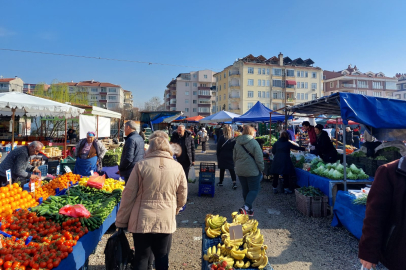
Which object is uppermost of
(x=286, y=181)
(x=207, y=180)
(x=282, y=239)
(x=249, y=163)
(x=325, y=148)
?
(x=325, y=148)

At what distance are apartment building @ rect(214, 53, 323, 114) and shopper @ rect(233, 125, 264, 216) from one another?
169 feet

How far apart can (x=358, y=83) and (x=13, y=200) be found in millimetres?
78602

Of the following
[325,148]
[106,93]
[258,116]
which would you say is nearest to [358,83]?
[258,116]

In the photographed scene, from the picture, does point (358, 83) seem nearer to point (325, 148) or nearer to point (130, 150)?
point (325, 148)

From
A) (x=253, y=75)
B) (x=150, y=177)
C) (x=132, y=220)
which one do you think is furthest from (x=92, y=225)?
(x=253, y=75)

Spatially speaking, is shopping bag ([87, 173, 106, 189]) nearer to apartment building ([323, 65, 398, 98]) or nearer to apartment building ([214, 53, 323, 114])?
apartment building ([214, 53, 323, 114])

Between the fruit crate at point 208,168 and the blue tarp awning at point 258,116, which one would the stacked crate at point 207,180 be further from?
the blue tarp awning at point 258,116

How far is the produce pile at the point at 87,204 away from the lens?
331 centimetres

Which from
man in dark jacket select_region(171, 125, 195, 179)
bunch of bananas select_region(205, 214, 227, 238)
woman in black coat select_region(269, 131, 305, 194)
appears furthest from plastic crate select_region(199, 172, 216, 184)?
bunch of bananas select_region(205, 214, 227, 238)

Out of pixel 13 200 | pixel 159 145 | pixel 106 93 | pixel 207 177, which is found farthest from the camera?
pixel 106 93

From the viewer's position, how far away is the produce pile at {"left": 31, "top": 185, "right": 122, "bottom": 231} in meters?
3.31

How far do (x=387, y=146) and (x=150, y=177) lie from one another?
672 cm

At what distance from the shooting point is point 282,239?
4355 mm

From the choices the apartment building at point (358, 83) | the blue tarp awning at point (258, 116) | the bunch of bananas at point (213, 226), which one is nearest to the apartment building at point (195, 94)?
the apartment building at point (358, 83)
